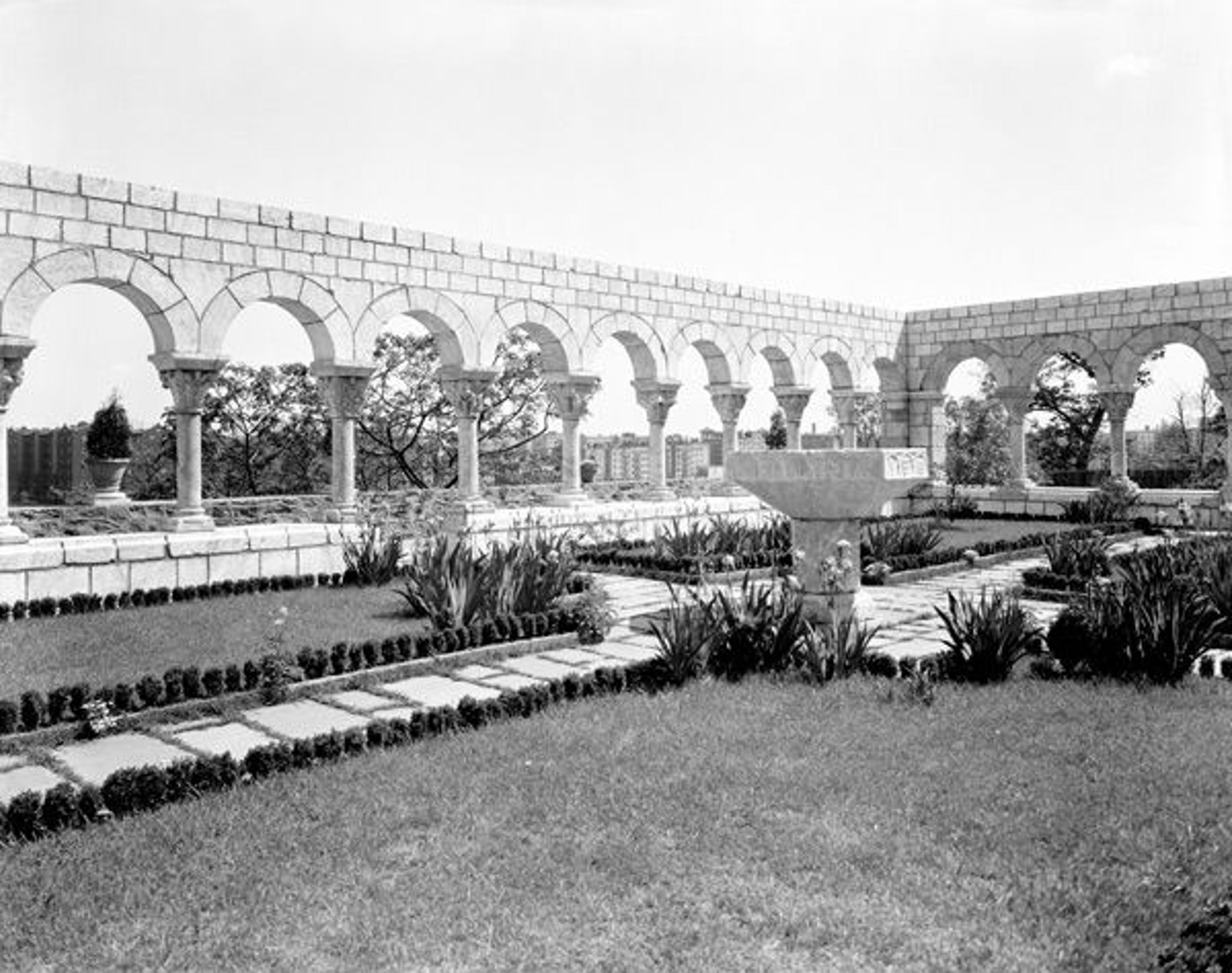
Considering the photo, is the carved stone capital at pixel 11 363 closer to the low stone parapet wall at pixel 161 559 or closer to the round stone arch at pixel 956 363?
the low stone parapet wall at pixel 161 559

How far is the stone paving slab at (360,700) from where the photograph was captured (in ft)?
18.1

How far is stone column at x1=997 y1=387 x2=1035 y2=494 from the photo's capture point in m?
17.3

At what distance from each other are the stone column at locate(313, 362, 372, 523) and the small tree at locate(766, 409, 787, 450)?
12.6 m

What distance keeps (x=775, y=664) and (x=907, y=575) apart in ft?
15.4

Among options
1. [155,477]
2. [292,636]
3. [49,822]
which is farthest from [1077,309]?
[155,477]

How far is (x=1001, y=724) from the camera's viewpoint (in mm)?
4816

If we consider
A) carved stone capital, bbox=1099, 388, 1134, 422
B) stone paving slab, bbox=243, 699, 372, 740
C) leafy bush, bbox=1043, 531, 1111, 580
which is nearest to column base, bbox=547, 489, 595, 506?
leafy bush, bbox=1043, 531, 1111, 580

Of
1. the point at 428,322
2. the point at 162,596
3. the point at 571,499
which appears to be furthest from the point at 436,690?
the point at 571,499

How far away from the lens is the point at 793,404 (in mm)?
16953

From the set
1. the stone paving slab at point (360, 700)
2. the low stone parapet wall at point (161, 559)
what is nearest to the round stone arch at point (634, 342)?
the low stone parapet wall at point (161, 559)

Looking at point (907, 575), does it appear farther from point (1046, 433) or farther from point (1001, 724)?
point (1046, 433)

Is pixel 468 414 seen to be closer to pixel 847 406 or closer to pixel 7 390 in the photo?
pixel 7 390

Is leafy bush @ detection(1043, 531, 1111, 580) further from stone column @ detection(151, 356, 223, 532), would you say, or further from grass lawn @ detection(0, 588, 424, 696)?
stone column @ detection(151, 356, 223, 532)

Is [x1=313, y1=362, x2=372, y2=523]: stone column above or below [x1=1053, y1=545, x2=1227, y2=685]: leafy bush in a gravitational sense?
above
